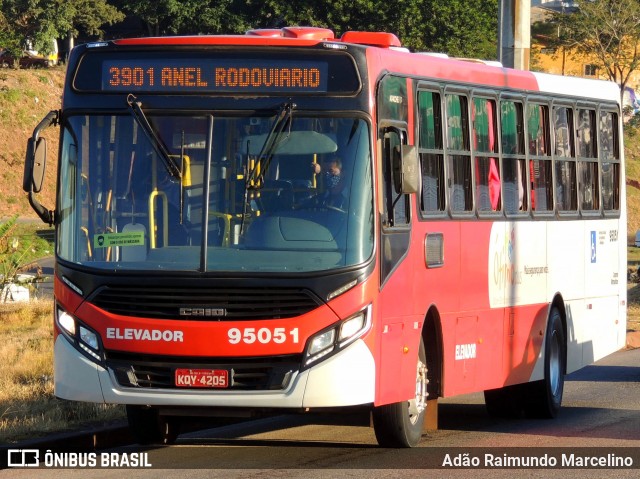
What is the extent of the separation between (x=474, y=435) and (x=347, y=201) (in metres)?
3.34

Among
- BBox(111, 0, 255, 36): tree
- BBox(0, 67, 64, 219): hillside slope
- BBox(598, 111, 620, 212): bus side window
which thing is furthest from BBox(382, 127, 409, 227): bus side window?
BBox(111, 0, 255, 36): tree

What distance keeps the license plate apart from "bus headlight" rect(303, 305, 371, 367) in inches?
22.3

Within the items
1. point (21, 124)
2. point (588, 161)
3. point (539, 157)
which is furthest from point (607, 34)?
point (539, 157)

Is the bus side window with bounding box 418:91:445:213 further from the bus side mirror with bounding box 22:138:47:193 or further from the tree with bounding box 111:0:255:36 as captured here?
the tree with bounding box 111:0:255:36

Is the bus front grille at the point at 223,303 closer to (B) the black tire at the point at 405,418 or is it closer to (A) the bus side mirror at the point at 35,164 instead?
(A) the bus side mirror at the point at 35,164

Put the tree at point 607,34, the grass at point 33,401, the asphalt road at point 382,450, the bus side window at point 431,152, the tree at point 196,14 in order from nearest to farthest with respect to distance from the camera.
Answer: the asphalt road at point 382,450, the grass at point 33,401, the bus side window at point 431,152, the tree at point 196,14, the tree at point 607,34

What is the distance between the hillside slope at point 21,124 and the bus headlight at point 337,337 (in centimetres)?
5530

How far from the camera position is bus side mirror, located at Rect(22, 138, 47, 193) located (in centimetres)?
990

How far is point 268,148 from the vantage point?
987 centimetres

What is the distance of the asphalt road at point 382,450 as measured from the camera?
985 centimetres

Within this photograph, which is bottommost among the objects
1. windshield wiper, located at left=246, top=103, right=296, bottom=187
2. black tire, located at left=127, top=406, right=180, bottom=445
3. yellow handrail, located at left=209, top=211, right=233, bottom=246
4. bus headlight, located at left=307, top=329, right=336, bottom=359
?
black tire, located at left=127, top=406, right=180, bottom=445

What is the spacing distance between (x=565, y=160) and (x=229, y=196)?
18.9 feet

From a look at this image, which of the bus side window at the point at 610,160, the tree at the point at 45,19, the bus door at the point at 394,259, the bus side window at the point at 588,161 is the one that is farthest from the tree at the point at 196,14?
the bus door at the point at 394,259

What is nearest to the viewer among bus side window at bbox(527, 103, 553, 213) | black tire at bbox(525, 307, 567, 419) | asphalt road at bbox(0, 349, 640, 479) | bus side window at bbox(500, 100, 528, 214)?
asphalt road at bbox(0, 349, 640, 479)
